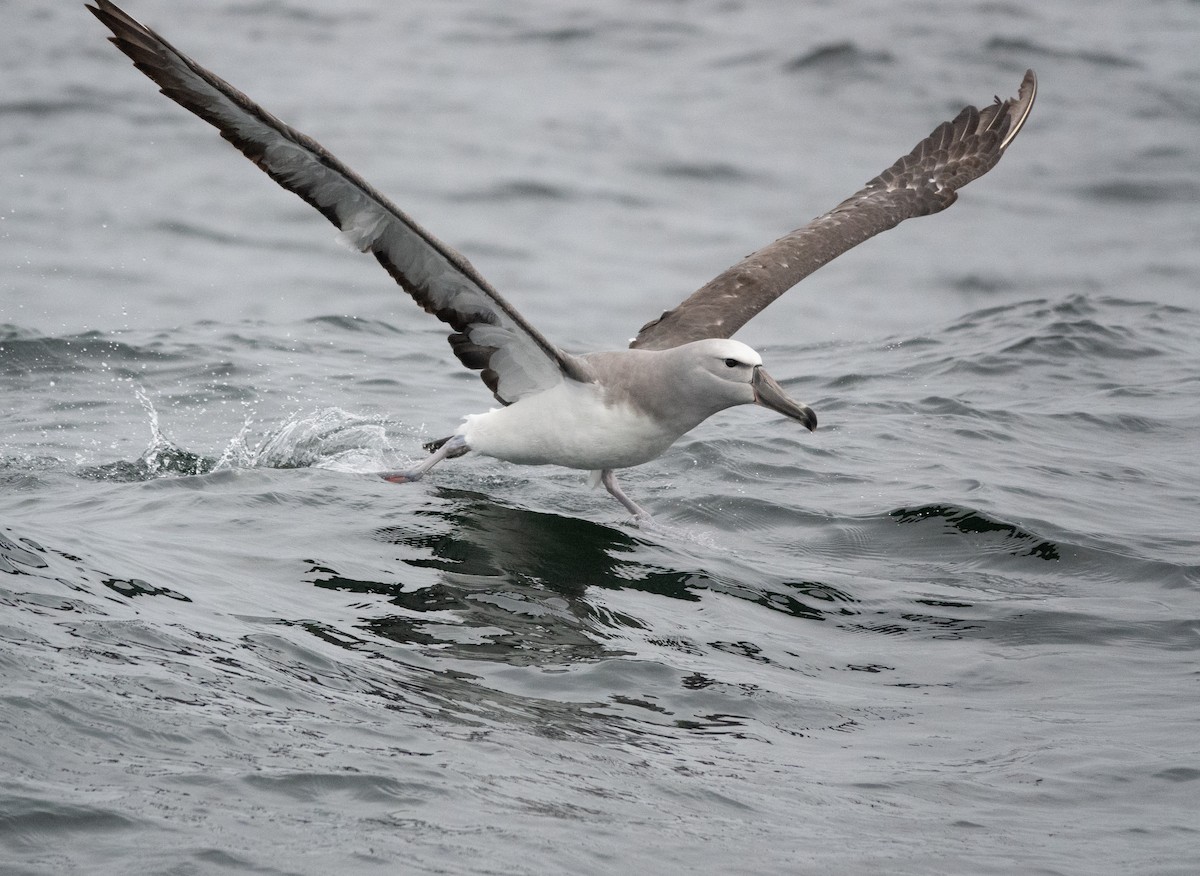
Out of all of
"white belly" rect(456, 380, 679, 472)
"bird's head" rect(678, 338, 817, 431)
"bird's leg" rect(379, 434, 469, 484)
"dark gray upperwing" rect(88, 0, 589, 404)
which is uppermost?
"dark gray upperwing" rect(88, 0, 589, 404)

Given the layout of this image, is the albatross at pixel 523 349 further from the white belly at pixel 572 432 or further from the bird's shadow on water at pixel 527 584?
the bird's shadow on water at pixel 527 584

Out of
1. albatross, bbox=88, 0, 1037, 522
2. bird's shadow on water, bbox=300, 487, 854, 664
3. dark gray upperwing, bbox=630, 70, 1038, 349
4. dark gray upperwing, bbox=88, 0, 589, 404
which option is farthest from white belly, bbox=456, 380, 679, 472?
dark gray upperwing, bbox=630, 70, 1038, 349

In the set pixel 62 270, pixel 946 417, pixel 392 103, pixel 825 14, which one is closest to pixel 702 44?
pixel 825 14

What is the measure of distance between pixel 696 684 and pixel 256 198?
13931mm

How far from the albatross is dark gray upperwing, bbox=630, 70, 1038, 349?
21 millimetres

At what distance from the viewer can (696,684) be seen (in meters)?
6.68

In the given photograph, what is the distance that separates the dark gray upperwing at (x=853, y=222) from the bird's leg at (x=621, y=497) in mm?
906

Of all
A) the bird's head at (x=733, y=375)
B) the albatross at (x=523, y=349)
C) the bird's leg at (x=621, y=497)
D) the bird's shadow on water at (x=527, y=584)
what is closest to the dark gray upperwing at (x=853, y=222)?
the albatross at (x=523, y=349)

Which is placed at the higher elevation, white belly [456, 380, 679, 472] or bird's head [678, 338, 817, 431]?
bird's head [678, 338, 817, 431]

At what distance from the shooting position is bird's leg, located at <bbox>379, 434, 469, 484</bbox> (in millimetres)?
9227

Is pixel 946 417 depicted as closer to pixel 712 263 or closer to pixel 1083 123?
pixel 712 263

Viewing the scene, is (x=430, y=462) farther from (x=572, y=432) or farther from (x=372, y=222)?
(x=372, y=222)

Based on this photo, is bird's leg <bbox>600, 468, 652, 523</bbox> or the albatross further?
bird's leg <bbox>600, 468, 652, 523</bbox>

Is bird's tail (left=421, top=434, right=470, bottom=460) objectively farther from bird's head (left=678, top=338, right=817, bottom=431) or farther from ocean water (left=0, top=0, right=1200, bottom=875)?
bird's head (left=678, top=338, right=817, bottom=431)
